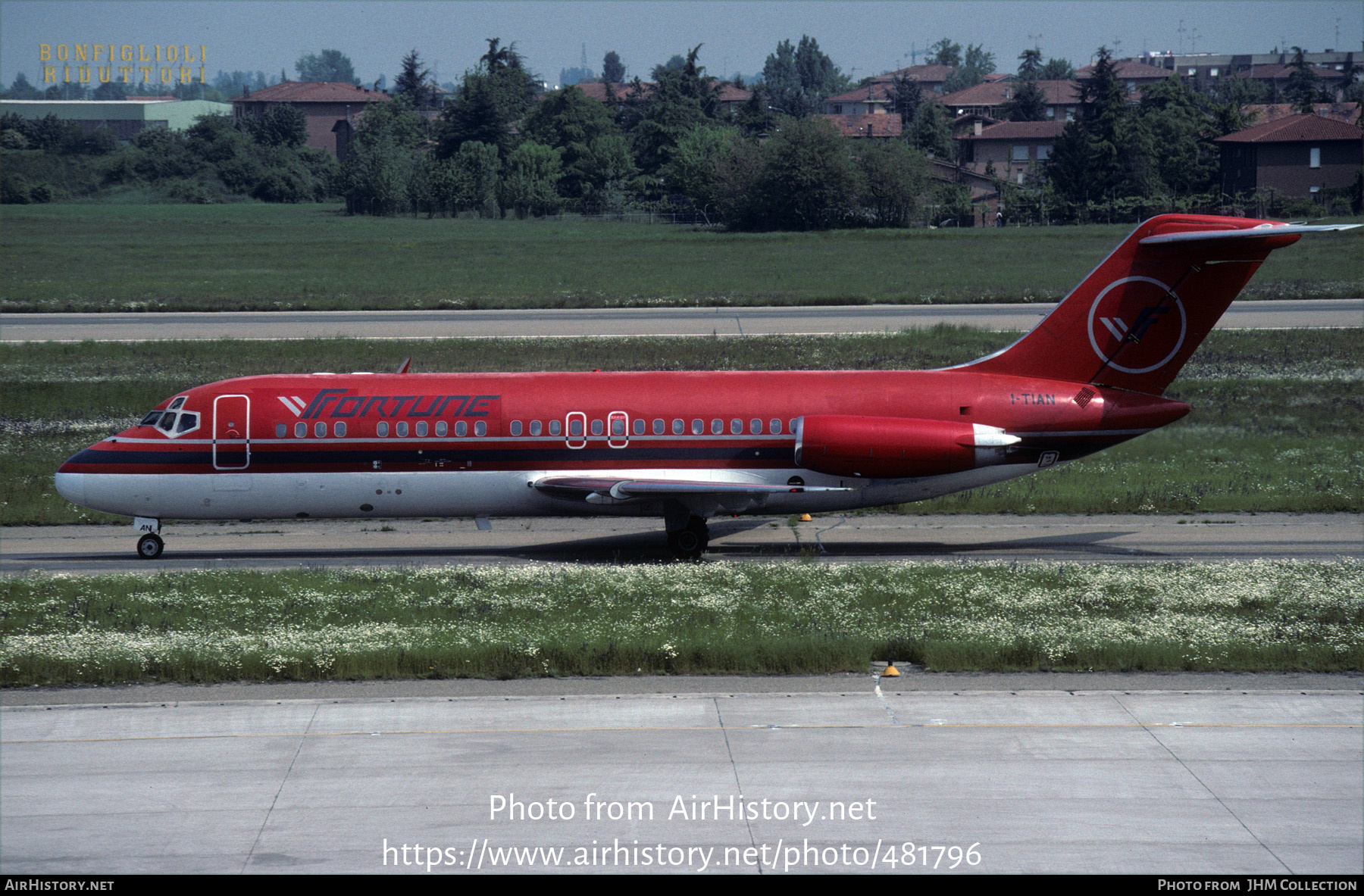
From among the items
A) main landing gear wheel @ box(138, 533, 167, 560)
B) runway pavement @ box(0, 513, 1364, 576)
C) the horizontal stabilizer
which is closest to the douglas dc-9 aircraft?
the horizontal stabilizer

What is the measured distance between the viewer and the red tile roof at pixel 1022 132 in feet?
497

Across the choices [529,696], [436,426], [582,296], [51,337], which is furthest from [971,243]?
[529,696]

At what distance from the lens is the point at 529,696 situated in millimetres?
16578

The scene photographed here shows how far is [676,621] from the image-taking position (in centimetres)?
1958

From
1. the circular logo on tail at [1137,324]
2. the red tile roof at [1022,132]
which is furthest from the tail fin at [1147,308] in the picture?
the red tile roof at [1022,132]

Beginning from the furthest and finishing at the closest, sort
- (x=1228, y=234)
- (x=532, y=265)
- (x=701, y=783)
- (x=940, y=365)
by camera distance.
Answer: 1. (x=532, y=265)
2. (x=940, y=365)
3. (x=1228, y=234)
4. (x=701, y=783)

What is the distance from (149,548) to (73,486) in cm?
195

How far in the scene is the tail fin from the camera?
82.9 ft

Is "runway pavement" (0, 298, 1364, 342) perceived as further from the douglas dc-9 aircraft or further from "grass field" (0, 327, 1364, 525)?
the douglas dc-9 aircraft

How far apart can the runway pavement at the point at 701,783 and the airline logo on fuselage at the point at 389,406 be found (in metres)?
10.4

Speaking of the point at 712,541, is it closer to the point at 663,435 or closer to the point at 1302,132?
the point at 663,435

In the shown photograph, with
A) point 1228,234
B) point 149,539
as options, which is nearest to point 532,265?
point 149,539

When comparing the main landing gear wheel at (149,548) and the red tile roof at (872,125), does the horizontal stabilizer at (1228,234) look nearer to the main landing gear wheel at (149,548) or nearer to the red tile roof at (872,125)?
the main landing gear wheel at (149,548)

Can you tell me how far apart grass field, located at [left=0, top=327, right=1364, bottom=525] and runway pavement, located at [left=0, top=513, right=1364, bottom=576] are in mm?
1380
